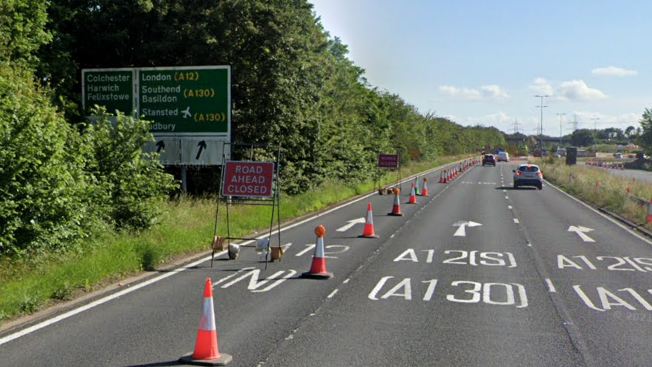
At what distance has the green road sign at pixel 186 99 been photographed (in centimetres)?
1783

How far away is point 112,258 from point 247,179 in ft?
10.0

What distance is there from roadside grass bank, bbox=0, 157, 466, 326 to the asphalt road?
0.73 m

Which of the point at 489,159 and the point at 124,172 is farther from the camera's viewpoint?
the point at 489,159

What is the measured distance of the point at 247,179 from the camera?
45.2 ft

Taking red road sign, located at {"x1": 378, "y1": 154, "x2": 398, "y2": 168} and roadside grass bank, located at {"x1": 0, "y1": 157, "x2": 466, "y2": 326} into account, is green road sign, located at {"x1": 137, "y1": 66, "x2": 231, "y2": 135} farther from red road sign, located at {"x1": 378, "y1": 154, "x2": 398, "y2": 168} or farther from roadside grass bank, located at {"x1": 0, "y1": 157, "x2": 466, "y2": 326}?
red road sign, located at {"x1": 378, "y1": 154, "x2": 398, "y2": 168}

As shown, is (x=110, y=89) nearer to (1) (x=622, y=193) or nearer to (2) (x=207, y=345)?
(2) (x=207, y=345)

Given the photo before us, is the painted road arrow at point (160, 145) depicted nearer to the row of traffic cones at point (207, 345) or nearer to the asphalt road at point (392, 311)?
the asphalt road at point (392, 311)

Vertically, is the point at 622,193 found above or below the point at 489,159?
below

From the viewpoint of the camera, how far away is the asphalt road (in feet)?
24.0

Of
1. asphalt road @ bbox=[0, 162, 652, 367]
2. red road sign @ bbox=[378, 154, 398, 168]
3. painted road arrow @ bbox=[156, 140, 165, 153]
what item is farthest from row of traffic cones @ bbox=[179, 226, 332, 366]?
red road sign @ bbox=[378, 154, 398, 168]

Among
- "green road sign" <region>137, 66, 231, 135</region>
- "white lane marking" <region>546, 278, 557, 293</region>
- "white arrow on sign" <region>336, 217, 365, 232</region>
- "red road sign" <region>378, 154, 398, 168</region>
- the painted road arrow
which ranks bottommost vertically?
"white arrow on sign" <region>336, 217, 365, 232</region>

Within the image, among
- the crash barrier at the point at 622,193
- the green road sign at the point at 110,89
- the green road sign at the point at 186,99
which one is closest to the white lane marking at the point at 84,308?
the green road sign at the point at 186,99

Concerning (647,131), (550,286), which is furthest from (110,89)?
(647,131)

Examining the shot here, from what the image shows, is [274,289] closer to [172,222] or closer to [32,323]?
[32,323]
